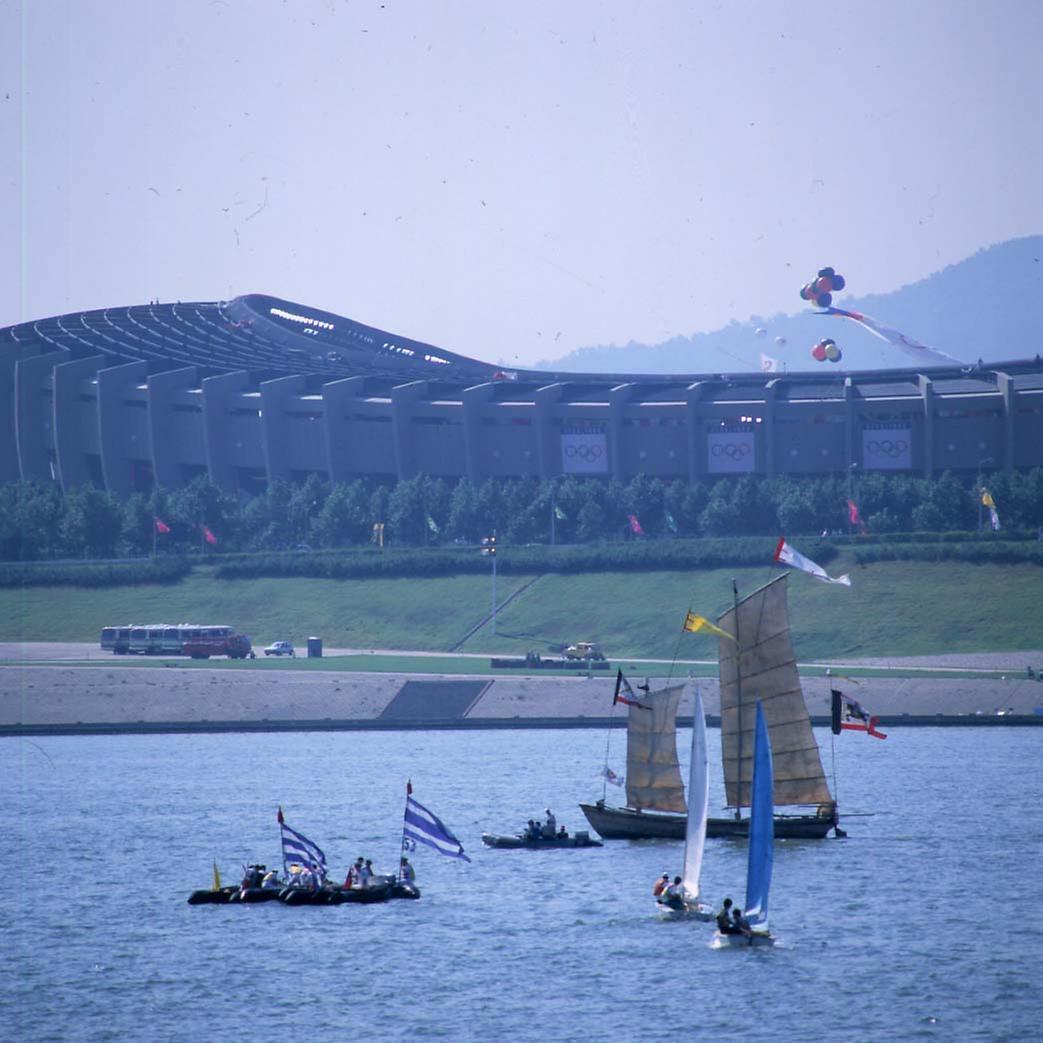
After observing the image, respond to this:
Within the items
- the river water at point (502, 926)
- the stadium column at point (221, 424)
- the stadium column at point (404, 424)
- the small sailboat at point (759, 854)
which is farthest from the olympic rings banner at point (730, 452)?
the small sailboat at point (759, 854)

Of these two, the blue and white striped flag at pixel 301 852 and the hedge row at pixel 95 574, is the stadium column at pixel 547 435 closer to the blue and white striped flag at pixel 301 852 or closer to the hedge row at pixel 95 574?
the hedge row at pixel 95 574

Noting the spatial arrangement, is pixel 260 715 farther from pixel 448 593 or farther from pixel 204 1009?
pixel 204 1009

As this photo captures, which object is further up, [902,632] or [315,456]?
[315,456]

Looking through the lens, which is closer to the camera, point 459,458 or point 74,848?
point 74,848

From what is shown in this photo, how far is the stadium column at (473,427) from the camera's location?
18538 cm

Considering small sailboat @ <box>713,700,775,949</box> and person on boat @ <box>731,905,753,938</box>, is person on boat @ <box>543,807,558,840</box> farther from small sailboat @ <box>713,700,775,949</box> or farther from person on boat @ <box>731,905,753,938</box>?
person on boat @ <box>731,905,753,938</box>

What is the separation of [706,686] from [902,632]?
743 inches

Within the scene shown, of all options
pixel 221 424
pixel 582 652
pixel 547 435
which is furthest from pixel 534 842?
pixel 221 424

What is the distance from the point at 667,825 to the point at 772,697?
6.87 m

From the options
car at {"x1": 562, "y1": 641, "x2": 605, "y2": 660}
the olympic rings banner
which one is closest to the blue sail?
car at {"x1": 562, "y1": 641, "x2": 605, "y2": 660}

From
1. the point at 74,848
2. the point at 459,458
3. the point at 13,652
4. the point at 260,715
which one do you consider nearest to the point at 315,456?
the point at 459,458

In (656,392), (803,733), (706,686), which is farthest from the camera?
(656,392)

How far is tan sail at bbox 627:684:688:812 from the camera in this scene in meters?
78.8

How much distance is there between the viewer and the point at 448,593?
506 feet
